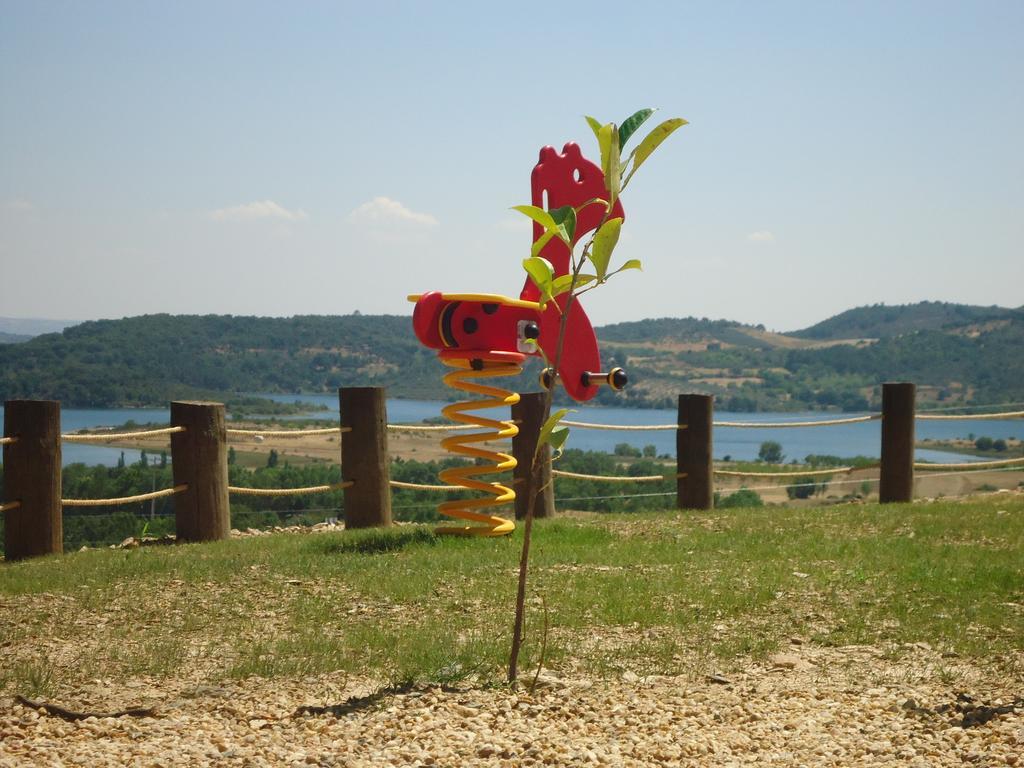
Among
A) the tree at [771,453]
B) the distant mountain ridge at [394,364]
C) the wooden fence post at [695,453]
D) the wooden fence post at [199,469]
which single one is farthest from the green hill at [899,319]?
the wooden fence post at [199,469]

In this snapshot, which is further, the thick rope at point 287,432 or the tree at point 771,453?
the tree at point 771,453

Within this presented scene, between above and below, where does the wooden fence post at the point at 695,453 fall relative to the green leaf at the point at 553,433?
below

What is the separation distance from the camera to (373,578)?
253 inches

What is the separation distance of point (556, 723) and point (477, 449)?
4.39m

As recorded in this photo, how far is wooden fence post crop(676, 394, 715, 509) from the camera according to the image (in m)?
10.4

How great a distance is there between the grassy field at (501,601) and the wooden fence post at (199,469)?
17.7 inches

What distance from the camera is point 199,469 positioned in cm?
841

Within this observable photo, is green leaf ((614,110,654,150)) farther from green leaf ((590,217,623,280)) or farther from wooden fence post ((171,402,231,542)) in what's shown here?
wooden fence post ((171,402,231,542))

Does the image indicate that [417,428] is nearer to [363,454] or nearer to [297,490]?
[363,454]

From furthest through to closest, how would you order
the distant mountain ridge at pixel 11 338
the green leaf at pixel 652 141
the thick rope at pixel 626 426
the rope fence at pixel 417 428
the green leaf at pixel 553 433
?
1. the distant mountain ridge at pixel 11 338
2. the thick rope at pixel 626 426
3. the rope fence at pixel 417 428
4. the green leaf at pixel 553 433
5. the green leaf at pixel 652 141

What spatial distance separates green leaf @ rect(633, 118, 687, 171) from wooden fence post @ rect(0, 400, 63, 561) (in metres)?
5.75

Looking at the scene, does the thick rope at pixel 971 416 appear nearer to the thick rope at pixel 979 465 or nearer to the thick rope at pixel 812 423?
the thick rope at pixel 979 465

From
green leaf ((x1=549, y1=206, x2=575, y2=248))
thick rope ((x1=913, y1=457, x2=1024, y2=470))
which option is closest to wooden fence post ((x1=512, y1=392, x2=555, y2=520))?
thick rope ((x1=913, y1=457, x2=1024, y2=470))

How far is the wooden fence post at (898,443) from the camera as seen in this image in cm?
1090
